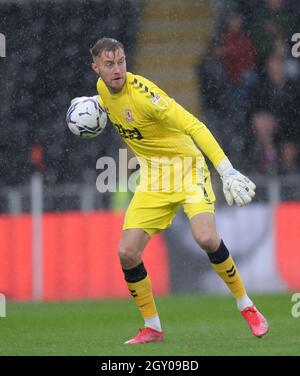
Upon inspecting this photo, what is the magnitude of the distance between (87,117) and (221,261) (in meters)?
1.27

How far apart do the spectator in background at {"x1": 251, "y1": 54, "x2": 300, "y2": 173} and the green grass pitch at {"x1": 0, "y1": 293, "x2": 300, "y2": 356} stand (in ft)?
7.41

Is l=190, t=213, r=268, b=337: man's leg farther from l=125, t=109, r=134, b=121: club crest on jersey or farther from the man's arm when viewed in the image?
l=125, t=109, r=134, b=121: club crest on jersey

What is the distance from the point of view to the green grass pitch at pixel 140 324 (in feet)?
22.1

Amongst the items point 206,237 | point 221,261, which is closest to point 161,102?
point 206,237

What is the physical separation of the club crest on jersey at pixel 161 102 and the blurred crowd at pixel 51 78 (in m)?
6.05

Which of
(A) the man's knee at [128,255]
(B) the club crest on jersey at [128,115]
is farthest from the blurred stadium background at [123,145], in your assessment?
(B) the club crest on jersey at [128,115]

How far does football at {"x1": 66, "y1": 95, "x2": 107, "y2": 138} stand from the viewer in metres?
7.40

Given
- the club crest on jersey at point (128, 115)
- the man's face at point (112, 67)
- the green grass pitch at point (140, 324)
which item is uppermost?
the man's face at point (112, 67)

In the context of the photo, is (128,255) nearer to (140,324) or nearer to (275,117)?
(140,324)

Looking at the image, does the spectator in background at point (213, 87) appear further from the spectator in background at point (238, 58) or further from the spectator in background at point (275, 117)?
the spectator in background at point (275, 117)

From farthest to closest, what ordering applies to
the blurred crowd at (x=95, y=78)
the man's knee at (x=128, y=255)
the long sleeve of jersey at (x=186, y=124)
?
the blurred crowd at (x=95, y=78), the man's knee at (x=128, y=255), the long sleeve of jersey at (x=186, y=124)

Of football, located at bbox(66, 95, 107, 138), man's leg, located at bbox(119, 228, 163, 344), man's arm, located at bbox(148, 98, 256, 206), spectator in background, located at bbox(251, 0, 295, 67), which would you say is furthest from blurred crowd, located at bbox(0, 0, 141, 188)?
man's arm, located at bbox(148, 98, 256, 206)

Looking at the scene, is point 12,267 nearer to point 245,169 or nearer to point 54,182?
point 54,182
